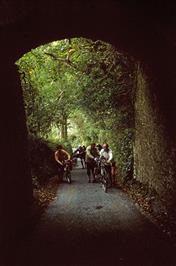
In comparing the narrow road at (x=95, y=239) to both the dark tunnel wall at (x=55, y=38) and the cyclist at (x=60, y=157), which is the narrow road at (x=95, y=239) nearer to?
the dark tunnel wall at (x=55, y=38)

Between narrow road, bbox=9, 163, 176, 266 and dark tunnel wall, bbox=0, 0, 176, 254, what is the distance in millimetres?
936

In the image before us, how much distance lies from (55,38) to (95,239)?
19.7 ft

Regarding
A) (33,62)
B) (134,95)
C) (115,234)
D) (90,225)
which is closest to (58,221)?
(90,225)

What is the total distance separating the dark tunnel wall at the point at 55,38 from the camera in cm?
948

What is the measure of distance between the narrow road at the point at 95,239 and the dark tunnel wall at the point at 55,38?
936mm

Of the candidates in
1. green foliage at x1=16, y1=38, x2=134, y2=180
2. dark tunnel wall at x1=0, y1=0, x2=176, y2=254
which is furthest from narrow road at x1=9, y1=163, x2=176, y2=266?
green foliage at x1=16, y1=38, x2=134, y2=180

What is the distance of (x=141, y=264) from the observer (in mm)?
7602

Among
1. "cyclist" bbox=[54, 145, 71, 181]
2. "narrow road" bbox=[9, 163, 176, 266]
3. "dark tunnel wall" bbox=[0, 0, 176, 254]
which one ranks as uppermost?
"dark tunnel wall" bbox=[0, 0, 176, 254]

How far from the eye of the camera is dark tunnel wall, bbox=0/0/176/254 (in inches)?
373

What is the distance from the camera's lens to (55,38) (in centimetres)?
1307

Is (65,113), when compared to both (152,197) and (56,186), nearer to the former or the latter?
(56,186)

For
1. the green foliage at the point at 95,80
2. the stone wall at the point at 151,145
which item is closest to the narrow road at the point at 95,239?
the stone wall at the point at 151,145

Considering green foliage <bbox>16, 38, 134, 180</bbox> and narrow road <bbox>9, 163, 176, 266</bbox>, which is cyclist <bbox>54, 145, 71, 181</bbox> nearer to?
green foliage <bbox>16, 38, 134, 180</bbox>

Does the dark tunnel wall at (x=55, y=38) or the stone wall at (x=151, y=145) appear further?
the stone wall at (x=151, y=145)
